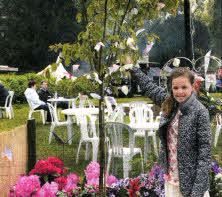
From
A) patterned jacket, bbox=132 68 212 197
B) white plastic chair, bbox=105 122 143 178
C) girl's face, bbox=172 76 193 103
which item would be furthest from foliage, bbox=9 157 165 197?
white plastic chair, bbox=105 122 143 178

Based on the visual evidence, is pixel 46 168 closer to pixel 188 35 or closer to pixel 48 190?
pixel 48 190

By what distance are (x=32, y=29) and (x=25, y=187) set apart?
948 inches

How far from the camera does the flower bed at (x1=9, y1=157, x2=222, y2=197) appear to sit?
Answer: 290 centimetres

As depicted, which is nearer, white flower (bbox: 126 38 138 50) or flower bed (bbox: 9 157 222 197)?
white flower (bbox: 126 38 138 50)

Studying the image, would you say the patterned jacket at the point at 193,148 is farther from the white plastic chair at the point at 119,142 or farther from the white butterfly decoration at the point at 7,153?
the white plastic chair at the point at 119,142

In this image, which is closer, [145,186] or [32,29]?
[145,186]

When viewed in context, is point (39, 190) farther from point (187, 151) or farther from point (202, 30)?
point (202, 30)

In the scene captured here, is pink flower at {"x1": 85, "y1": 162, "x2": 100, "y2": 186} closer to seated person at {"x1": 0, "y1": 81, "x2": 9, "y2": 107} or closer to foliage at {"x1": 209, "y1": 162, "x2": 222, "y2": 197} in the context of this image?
foliage at {"x1": 209, "y1": 162, "x2": 222, "y2": 197}

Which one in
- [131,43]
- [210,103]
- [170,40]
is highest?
[170,40]

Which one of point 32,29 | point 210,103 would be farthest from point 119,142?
point 32,29

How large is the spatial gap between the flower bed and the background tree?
887 inches

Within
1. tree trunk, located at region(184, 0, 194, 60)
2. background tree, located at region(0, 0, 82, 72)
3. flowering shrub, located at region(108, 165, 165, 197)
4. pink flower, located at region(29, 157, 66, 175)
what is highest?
background tree, located at region(0, 0, 82, 72)

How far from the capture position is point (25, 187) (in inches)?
113

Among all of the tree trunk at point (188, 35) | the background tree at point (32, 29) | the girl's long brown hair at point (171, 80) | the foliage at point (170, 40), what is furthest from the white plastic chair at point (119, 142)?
the foliage at point (170, 40)
